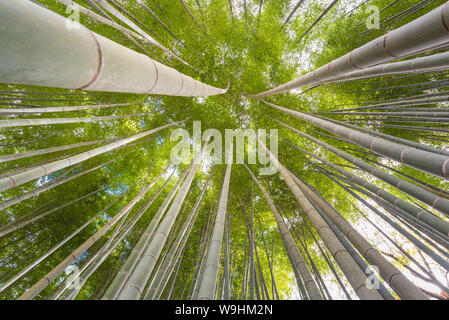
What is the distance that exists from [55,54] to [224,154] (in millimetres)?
5605

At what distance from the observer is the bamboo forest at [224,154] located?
2904mm

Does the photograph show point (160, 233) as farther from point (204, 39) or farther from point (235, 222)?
point (204, 39)

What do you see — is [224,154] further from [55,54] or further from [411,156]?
[55,54]

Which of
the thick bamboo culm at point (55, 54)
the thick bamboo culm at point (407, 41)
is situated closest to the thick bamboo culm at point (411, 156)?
the thick bamboo culm at point (407, 41)

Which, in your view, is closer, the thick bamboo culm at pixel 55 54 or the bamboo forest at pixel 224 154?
the thick bamboo culm at pixel 55 54

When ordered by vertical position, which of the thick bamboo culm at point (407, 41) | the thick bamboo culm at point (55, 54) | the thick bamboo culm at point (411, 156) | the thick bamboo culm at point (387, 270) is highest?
the thick bamboo culm at point (407, 41)

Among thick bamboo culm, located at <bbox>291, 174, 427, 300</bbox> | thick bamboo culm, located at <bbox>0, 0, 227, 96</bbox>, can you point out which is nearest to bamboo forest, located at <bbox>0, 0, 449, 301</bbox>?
thick bamboo culm, located at <bbox>291, 174, 427, 300</bbox>

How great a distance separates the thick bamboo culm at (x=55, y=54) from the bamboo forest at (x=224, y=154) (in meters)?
1.62

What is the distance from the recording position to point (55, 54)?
0.60 metres

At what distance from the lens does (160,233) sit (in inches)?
75.3

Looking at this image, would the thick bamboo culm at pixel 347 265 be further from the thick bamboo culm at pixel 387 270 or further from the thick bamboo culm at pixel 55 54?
A: the thick bamboo culm at pixel 55 54

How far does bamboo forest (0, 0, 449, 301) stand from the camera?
114 inches
